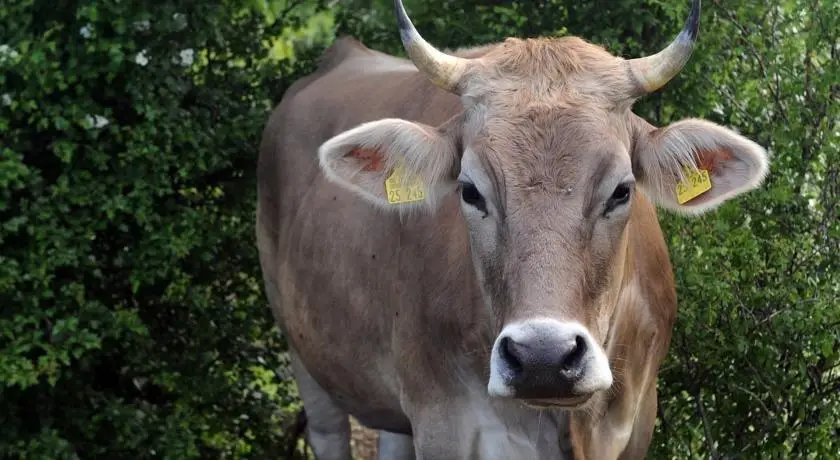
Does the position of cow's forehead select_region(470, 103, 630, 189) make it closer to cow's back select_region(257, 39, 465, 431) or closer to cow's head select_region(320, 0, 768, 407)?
cow's head select_region(320, 0, 768, 407)

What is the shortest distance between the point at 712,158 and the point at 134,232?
3349 millimetres

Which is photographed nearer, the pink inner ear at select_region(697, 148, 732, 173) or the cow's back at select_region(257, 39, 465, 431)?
the pink inner ear at select_region(697, 148, 732, 173)

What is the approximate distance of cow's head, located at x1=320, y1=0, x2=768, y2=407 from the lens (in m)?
4.06

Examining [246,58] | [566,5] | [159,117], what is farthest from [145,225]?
[566,5]

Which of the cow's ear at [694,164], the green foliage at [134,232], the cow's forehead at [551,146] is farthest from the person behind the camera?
the green foliage at [134,232]

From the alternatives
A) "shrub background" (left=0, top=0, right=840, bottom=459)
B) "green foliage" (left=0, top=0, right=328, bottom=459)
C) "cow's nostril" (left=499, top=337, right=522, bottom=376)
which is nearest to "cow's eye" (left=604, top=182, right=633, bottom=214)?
"cow's nostril" (left=499, top=337, right=522, bottom=376)

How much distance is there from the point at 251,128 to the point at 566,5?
162cm

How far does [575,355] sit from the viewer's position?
4004 millimetres

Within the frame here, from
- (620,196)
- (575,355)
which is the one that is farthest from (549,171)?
(575,355)

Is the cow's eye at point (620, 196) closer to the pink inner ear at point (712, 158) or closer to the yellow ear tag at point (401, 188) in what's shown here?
the pink inner ear at point (712, 158)

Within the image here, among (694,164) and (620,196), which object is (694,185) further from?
(620,196)

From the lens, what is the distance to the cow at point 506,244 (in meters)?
4.19

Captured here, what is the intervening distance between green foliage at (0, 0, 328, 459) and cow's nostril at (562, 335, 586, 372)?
3195mm

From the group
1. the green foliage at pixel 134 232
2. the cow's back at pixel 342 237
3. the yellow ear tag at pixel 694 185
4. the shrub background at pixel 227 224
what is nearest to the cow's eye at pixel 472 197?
the cow's back at pixel 342 237
